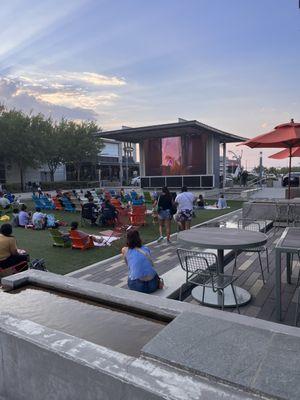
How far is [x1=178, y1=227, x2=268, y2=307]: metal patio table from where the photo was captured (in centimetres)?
384

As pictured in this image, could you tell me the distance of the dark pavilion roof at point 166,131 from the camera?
2412cm

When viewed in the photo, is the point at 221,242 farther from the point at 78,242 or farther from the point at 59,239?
the point at 59,239

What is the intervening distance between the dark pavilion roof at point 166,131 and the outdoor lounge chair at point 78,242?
16503mm

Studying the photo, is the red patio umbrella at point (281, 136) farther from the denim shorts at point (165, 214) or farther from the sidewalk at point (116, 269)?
the denim shorts at point (165, 214)

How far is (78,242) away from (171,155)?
20.5 m

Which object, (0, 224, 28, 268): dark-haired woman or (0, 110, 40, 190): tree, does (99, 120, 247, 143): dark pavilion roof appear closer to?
(0, 110, 40, 190): tree

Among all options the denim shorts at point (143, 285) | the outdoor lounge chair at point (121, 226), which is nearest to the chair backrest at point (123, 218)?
the outdoor lounge chair at point (121, 226)

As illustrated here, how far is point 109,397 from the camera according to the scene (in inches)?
67.1

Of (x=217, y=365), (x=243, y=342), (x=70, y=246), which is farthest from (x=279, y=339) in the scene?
(x=70, y=246)

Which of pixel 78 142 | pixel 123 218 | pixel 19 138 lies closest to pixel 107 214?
pixel 123 218

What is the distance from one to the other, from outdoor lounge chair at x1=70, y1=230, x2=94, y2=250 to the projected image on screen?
2006cm

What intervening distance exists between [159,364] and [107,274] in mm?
4714

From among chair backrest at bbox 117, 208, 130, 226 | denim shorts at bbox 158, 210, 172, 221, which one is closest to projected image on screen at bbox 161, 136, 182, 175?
chair backrest at bbox 117, 208, 130, 226

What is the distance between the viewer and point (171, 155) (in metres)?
28.2
